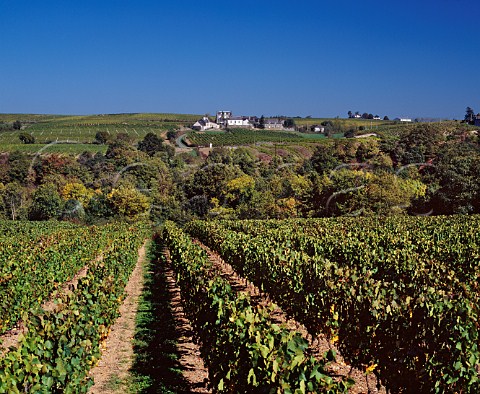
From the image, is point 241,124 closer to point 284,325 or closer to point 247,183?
point 247,183

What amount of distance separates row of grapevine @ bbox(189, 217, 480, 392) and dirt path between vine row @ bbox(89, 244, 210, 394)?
272 cm

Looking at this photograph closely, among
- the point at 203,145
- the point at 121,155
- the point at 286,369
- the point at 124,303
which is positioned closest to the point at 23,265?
the point at 124,303

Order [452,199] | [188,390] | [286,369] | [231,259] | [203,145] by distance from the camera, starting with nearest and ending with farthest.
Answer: [286,369] → [188,390] → [231,259] → [452,199] → [203,145]

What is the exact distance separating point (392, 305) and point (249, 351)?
3.61 meters

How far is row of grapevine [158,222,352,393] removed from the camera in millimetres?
5642

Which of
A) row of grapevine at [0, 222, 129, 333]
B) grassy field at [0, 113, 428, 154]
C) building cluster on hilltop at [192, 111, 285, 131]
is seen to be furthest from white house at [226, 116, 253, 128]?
row of grapevine at [0, 222, 129, 333]

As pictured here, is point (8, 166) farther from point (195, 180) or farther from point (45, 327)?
point (45, 327)

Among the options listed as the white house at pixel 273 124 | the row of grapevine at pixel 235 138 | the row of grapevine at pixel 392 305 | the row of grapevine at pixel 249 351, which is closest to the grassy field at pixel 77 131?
the row of grapevine at pixel 235 138

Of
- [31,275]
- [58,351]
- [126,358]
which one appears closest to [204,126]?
[31,275]

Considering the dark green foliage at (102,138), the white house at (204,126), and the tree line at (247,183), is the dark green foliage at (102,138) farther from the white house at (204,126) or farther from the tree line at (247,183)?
the white house at (204,126)

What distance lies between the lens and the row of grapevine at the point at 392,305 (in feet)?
25.2

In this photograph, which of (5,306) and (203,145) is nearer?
(5,306)

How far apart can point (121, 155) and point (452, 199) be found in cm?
5815

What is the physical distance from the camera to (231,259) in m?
21.2
